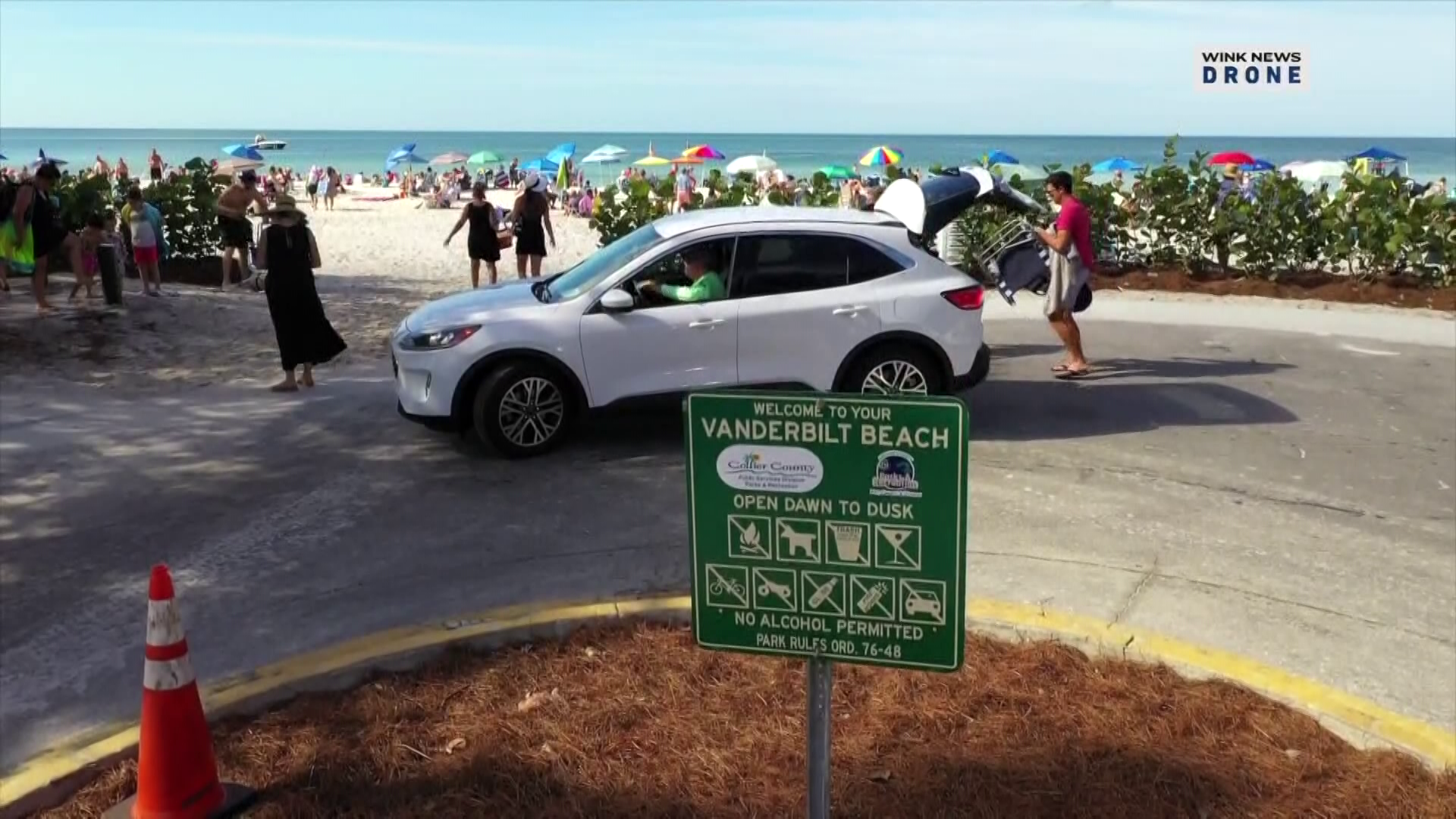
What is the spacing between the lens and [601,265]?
27.4 feet

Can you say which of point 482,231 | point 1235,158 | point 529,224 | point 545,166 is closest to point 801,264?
point 482,231

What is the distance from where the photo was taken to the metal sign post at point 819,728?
2.80 metres

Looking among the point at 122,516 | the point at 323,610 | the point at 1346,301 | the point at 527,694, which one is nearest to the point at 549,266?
the point at 1346,301

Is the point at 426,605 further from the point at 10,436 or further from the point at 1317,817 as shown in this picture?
the point at 10,436

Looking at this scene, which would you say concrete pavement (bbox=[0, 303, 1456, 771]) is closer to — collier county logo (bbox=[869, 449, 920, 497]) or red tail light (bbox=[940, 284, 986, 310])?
red tail light (bbox=[940, 284, 986, 310])

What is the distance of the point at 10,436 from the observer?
8.80 metres

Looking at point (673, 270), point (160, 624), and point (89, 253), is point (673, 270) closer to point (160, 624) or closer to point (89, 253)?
point (160, 624)

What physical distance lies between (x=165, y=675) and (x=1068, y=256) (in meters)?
8.35

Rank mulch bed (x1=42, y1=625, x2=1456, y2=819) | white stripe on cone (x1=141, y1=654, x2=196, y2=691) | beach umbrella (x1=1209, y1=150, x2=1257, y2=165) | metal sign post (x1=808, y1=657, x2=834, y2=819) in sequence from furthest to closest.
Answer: beach umbrella (x1=1209, y1=150, x2=1257, y2=165) → white stripe on cone (x1=141, y1=654, x2=196, y2=691) → mulch bed (x1=42, y1=625, x2=1456, y2=819) → metal sign post (x1=808, y1=657, x2=834, y2=819)

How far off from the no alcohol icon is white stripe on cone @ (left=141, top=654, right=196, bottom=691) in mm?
2359

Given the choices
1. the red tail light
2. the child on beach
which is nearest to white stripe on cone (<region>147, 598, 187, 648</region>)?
the red tail light

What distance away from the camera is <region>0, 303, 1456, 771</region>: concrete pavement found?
5160mm

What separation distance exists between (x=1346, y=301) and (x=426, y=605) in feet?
44.8

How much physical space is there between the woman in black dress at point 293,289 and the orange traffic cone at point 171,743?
6201 mm
